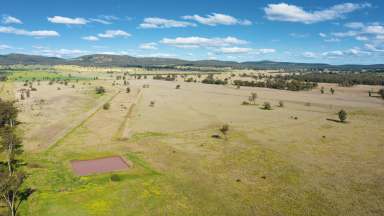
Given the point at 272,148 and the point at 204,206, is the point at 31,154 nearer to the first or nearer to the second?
the point at 204,206

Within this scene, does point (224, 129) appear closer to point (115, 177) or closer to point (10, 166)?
point (115, 177)

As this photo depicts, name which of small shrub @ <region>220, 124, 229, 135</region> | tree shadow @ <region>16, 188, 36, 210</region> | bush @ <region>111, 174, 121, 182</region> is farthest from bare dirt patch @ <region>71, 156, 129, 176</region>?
small shrub @ <region>220, 124, 229, 135</region>

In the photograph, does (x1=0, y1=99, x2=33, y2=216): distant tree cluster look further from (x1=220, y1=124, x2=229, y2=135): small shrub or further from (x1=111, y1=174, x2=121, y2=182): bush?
(x1=220, y1=124, x2=229, y2=135): small shrub

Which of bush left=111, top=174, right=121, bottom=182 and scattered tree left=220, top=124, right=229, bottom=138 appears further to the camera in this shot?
scattered tree left=220, top=124, right=229, bottom=138

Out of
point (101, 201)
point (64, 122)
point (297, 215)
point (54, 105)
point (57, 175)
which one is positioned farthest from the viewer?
point (54, 105)

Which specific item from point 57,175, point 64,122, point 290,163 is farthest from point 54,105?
point 290,163
